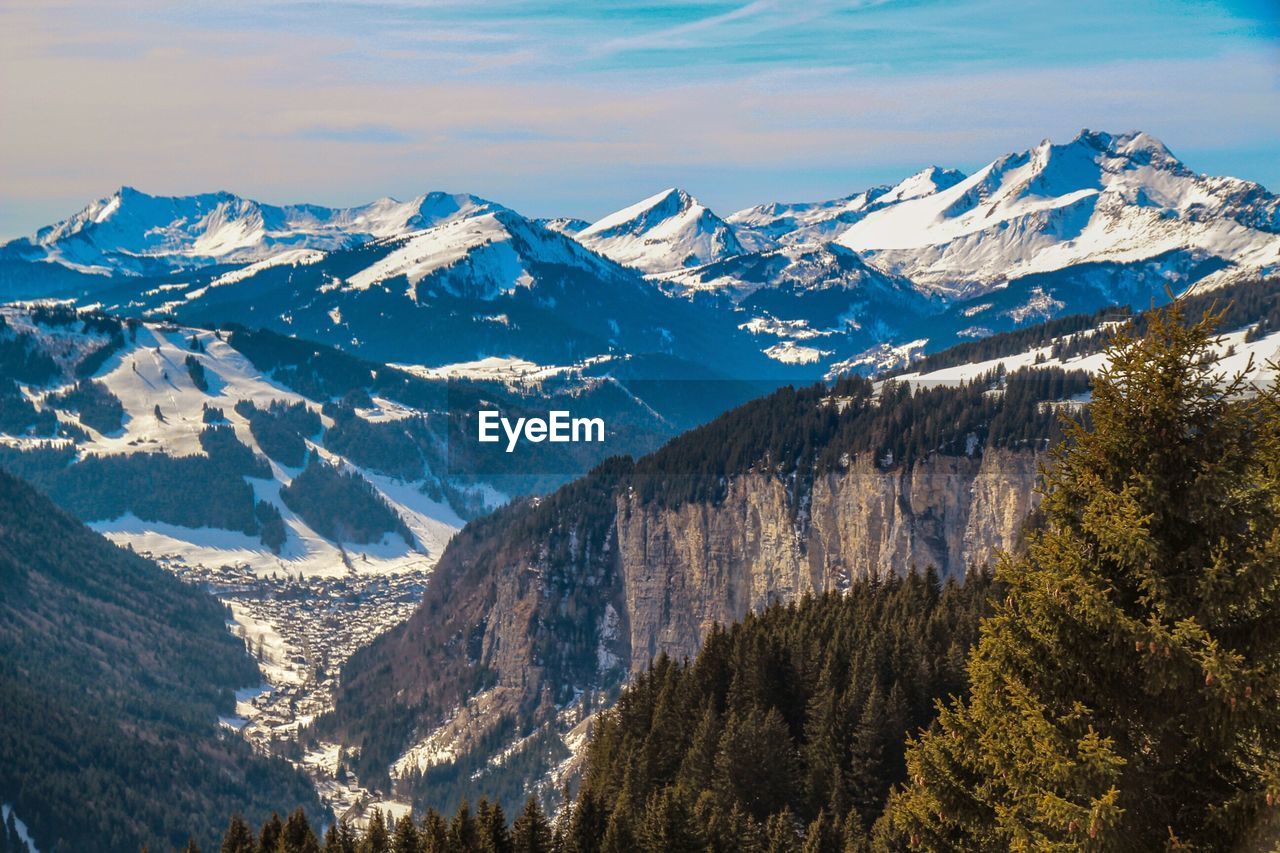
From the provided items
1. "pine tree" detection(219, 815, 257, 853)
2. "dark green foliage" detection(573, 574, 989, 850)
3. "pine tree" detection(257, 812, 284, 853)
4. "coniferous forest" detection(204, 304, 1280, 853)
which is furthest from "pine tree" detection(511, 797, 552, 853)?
"coniferous forest" detection(204, 304, 1280, 853)

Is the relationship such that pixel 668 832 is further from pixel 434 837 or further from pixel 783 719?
pixel 783 719

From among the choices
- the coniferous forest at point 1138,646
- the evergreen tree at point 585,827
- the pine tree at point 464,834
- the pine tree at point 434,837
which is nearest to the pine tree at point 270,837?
the pine tree at point 434,837

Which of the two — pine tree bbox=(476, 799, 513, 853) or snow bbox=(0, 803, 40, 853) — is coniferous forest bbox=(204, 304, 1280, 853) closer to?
pine tree bbox=(476, 799, 513, 853)

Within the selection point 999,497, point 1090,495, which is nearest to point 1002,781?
point 1090,495

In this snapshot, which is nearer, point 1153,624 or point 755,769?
point 1153,624

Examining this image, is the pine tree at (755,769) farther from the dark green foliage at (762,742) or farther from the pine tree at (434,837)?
the pine tree at (434,837)

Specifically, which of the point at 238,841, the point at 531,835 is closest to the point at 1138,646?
the point at 531,835
